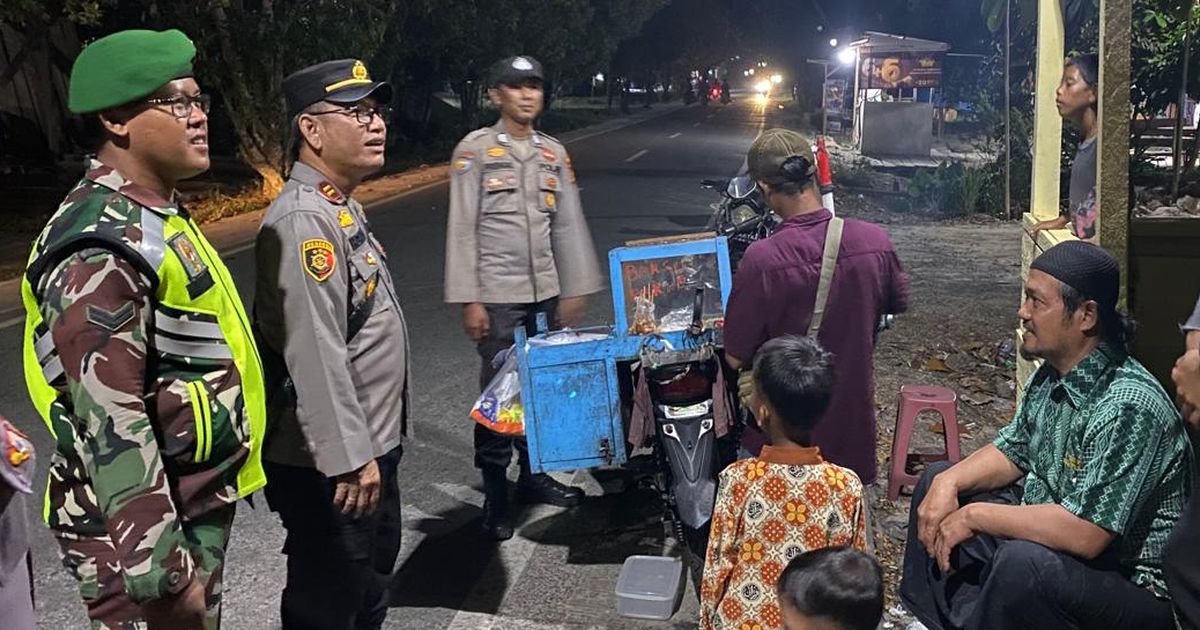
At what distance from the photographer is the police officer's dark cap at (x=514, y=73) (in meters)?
4.23

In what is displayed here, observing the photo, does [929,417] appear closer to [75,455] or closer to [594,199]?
[75,455]

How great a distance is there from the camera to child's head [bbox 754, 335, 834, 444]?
2592mm

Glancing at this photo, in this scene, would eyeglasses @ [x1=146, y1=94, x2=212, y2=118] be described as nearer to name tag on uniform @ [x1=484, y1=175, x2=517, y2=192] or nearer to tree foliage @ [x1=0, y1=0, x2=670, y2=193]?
name tag on uniform @ [x1=484, y1=175, x2=517, y2=192]

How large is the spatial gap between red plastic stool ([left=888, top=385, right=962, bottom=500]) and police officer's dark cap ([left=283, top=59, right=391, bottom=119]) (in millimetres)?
2848

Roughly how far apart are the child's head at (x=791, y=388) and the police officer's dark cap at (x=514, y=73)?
206 centimetres

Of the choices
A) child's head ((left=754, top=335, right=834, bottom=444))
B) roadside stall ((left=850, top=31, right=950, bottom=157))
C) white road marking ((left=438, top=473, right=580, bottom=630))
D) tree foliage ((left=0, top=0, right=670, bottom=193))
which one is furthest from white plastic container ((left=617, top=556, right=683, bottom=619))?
roadside stall ((left=850, top=31, right=950, bottom=157))

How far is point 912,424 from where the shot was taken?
457cm

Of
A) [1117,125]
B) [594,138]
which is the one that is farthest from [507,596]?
[594,138]

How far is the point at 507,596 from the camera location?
3.79m

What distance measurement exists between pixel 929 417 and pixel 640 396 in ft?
9.03

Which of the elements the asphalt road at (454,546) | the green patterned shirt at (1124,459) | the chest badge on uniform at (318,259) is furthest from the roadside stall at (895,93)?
the chest badge on uniform at (318,259)

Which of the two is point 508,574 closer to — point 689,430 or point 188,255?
point 689,430

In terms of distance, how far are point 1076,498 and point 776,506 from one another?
0.76m

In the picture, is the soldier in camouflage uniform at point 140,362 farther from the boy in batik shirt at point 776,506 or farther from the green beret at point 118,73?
the boy in batik shirt at point 776,506
